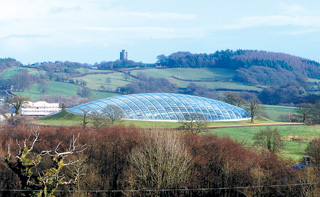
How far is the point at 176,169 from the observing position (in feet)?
130

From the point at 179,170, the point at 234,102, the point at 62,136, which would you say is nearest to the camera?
the point at 179,170

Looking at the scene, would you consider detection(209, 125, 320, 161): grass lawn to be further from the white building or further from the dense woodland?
the white building

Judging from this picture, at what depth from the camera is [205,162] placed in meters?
43.7

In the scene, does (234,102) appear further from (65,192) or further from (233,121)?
(65,192)

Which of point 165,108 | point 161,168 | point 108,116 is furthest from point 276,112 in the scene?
point 161,168

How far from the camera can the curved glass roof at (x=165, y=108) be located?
3595 inches

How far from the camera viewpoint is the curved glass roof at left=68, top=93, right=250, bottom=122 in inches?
3595

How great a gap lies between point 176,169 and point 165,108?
54785mm

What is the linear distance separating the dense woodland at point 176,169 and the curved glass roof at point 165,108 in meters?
38.5

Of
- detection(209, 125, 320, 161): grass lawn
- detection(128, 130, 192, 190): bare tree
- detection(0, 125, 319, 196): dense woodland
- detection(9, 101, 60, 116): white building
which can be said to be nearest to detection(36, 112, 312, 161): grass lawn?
detection(209, 125, 320, 161): grass lawn

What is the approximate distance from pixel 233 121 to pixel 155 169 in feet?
205

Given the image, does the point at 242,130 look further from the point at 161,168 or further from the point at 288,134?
the point at 161,168

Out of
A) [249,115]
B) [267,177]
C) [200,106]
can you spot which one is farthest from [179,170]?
[249,115]

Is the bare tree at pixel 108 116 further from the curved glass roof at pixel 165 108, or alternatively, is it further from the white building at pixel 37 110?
the white building at pixel 37 110
